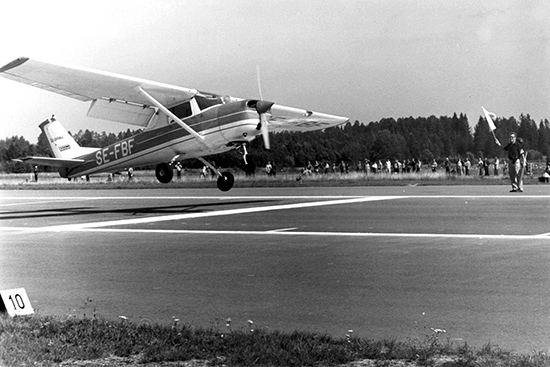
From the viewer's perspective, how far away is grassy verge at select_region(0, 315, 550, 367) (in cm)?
532

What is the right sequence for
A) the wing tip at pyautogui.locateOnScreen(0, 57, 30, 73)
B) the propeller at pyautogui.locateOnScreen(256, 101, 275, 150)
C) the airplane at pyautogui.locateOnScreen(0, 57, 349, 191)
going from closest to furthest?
the wing tip at pyautogui.locateOnScreen(0, 57, 30, 73), the propeller at pyautogui.locateOnScreen(256, 101, 275, 150), the airplane at pyautogui.locateOnScreen(0, 57, 349, 191)

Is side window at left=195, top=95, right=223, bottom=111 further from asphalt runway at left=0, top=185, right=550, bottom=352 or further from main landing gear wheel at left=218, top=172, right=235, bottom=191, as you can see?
asphalt runway at left=0, top=185, right=550, bottom=352

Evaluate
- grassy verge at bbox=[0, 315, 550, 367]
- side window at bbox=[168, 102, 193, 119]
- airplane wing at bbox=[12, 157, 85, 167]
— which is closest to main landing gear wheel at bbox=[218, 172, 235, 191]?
side window at bbox=[168, 102, 193, 119]

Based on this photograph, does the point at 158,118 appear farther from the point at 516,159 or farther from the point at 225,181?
the point at 516,159

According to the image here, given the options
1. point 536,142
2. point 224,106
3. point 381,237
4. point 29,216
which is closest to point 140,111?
point 224,106

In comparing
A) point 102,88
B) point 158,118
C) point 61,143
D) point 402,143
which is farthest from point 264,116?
point 402,143

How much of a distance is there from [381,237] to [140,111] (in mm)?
16568

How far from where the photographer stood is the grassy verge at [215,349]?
209 inches

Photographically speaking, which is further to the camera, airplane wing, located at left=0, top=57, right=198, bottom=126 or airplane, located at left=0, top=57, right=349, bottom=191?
airplane, located at left=0, top=57, right=349, bottom=191

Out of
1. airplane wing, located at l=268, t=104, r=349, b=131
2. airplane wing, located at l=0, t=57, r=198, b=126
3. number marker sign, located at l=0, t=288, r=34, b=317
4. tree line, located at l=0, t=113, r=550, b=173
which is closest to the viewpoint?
number marker sign, located at l=0, t=288, r=34, b=317

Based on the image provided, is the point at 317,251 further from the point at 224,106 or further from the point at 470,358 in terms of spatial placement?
the point at 224,106

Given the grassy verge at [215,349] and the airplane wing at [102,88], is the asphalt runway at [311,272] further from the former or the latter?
the airplane wing at [102,88]

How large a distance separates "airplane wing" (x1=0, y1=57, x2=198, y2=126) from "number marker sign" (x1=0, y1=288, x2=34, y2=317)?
1554cm

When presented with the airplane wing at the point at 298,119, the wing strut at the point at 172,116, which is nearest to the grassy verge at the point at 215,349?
the wing strut at the point at 172,116
